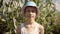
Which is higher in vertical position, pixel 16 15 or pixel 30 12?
pixel 30 12

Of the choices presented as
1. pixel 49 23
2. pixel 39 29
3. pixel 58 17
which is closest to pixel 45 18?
pixel 49 23

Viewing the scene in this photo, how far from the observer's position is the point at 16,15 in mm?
4754

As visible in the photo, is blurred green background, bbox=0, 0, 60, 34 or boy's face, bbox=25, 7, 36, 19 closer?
boy's face, bbox=25, 7, 36, 19

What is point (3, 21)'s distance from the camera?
4.85 m

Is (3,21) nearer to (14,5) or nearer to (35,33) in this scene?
(14,5)

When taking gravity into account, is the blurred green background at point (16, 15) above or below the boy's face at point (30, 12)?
below

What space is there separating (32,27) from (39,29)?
11 centimetres

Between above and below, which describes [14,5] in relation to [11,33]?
above

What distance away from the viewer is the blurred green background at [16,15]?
4.71m

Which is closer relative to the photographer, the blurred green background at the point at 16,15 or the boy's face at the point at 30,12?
the boy's face at the point at 30,12

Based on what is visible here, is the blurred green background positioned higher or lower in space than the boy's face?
lower

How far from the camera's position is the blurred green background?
471 centimetres

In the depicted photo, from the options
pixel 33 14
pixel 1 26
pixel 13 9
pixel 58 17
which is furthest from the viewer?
pixel 58 17

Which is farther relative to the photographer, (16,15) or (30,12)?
(16,15)
